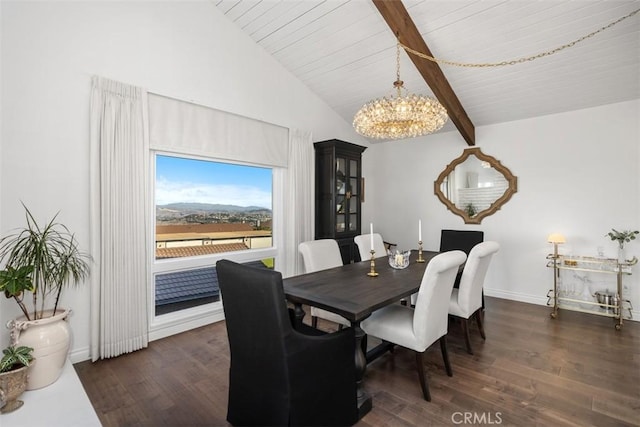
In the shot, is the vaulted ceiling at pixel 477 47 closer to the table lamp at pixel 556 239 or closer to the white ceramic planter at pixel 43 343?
the table lamp at pixel 556 239

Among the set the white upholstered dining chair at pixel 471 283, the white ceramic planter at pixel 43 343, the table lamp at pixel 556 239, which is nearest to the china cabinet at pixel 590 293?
the table lamp at pixel 556 239

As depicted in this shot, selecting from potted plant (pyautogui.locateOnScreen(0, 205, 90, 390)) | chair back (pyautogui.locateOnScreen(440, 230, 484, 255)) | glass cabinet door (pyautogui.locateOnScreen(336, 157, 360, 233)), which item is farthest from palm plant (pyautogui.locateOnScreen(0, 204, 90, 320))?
chair back (pyautogui.locateOnScreen(440, 230, 484, 255))

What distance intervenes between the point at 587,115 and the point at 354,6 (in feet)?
10.3

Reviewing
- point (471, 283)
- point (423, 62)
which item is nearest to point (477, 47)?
point (423, 62)

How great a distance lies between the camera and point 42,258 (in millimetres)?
2064

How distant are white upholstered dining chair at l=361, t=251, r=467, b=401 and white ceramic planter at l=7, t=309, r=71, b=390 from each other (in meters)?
2.13

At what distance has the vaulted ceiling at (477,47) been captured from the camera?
2.69 meters

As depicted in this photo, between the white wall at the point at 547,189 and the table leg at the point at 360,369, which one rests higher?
the white wall at the point at 547,189

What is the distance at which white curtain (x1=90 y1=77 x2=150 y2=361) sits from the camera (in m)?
2.53

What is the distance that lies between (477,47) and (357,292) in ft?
9.14

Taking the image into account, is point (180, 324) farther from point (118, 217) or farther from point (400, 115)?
point (400, 115)

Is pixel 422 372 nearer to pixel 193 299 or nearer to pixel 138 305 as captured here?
pixel 138 305

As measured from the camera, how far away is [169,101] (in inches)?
117

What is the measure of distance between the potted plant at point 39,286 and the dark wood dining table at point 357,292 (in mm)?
1590
